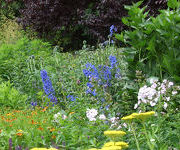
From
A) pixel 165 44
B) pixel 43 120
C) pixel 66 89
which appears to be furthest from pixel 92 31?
pixel 43 120

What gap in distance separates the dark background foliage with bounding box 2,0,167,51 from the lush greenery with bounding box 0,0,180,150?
3.83 m

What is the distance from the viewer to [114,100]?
15.8 feet

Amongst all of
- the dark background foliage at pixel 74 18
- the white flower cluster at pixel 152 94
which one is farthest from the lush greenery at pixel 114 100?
the dark background foliage at pixel 74 18

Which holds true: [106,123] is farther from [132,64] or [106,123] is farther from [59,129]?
[132,64]

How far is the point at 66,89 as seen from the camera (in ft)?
16.9

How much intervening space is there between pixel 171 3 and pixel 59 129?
2.21m

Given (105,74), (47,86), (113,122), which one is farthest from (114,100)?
(113,122)

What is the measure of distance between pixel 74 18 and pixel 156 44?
791 centimetres

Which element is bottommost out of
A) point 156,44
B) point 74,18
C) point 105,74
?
point 105,74

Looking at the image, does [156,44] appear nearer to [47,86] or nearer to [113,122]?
[113,122]

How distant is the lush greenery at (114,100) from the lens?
2.88m

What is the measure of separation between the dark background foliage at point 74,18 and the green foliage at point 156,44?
5.24 metres

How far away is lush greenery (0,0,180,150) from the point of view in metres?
2.88

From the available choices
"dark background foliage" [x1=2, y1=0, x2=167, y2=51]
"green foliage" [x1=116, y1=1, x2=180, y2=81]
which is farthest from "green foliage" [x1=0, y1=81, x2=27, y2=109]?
"dark background foliage" [x1=2, y1=0, x2=167, y2=51]
